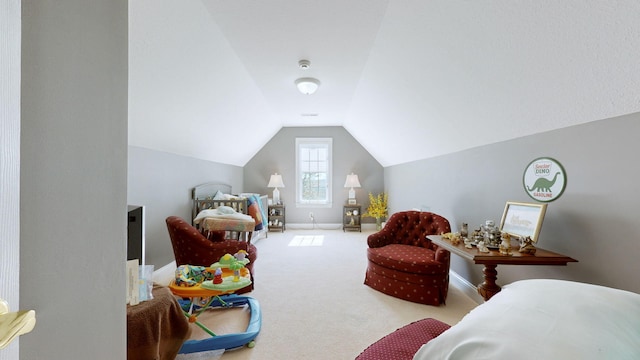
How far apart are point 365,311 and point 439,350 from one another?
1.90 metres

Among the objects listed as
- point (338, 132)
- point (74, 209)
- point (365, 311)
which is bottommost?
point (365, 311)

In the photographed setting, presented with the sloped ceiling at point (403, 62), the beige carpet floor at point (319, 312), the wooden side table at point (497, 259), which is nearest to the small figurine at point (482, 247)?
the wooden side table at point (497, 259)

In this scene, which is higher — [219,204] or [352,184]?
[352,184]

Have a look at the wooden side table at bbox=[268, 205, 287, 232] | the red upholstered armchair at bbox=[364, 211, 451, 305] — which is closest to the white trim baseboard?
the red upholstered armchair at bbox=[364, 211, 451, 305]

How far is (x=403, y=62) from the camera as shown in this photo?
8.41 feet

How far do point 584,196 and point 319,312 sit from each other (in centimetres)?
219

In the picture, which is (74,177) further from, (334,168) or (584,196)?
(334,168)

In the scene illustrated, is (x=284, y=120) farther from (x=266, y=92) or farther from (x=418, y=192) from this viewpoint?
(x=418, y=192)

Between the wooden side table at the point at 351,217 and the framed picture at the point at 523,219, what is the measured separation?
424 cm

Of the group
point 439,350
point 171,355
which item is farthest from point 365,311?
point 439,350

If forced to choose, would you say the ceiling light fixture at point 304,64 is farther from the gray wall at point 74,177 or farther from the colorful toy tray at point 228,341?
the colorful toy tray at point 228,341

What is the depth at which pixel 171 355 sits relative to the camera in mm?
1578

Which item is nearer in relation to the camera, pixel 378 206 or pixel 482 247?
pixel 482 247

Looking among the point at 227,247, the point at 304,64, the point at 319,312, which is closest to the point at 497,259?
the point at 319,312
